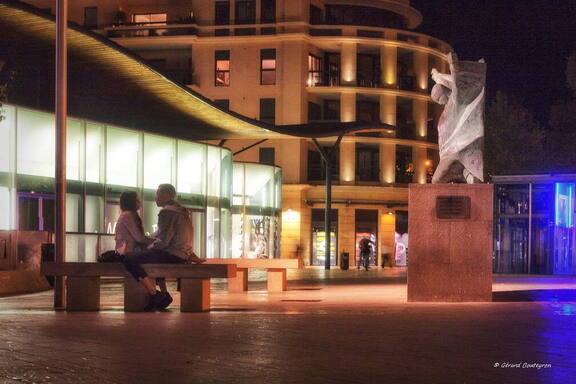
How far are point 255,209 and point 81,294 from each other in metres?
41.3

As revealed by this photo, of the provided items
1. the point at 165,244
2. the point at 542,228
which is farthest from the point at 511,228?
the point at 165,244

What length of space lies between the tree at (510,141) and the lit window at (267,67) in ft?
47.4

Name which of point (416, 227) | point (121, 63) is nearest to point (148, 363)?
point (416, 227)

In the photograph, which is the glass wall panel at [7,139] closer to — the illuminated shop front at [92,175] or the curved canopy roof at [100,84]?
the illuminated shop front at [92,175]

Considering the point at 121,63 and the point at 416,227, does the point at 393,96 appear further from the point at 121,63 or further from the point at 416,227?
the point at 416,227

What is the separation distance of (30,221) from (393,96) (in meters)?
40.5

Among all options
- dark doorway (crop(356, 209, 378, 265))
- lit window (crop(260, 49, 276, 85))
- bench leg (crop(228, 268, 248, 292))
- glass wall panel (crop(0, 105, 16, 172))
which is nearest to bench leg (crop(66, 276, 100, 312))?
bench leg (crop(228, 268, 248, 292))

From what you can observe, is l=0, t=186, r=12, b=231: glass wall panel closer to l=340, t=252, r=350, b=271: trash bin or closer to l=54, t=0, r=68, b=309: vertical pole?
l=54, t=0, r=68, b=309: vertical pole

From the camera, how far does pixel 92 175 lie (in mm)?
36219

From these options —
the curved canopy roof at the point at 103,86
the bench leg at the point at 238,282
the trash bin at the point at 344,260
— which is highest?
the curved canopy roof at the point at 103,86

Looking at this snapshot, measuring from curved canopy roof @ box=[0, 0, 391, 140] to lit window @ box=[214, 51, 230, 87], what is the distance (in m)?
20.7

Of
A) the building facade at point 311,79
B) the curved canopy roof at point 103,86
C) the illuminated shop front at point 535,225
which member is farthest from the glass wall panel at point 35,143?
the building facade at point 311,79

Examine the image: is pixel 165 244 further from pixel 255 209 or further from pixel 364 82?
pixel 364 82

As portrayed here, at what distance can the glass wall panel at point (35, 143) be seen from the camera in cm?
3272
